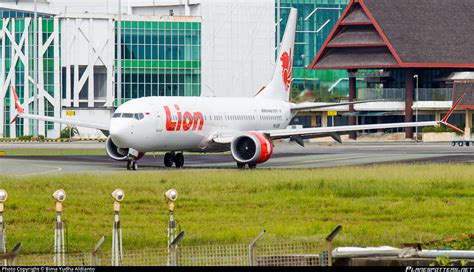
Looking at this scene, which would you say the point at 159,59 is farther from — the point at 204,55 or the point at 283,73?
the point at 283,73

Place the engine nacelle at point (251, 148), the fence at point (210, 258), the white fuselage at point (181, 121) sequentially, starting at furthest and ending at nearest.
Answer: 1. the engine nacelle at point (251, 148)
2. the white fuselage at point (181, 121)
3. the fence at point (210, 258)

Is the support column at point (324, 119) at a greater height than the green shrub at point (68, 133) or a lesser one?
greater

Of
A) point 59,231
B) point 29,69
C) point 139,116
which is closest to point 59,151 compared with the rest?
point 139,116

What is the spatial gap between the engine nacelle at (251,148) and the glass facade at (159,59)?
7222 cm

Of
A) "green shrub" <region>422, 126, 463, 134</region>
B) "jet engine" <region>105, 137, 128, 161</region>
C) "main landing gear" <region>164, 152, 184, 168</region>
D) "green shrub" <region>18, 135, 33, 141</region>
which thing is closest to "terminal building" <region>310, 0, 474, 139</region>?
"green shrub" <region>422, 126, 463, 134</region>

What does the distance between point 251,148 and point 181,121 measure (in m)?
3.83

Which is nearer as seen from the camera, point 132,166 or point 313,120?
point 132,166

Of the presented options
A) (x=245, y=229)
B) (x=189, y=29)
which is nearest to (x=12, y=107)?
(x=189, y=29)

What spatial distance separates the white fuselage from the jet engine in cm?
235

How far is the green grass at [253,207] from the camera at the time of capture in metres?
30.9

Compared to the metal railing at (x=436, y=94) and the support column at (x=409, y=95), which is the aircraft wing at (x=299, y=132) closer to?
the support column at (x=409, y=95)

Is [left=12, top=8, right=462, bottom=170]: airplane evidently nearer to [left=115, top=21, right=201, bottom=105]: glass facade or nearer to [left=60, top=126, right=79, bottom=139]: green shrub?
[left=60, top=126, right=79, bottom=139]: green shrub

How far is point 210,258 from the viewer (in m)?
22.7

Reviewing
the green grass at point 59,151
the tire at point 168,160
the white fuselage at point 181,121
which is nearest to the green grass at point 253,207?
the white fuselage at point 181,121
